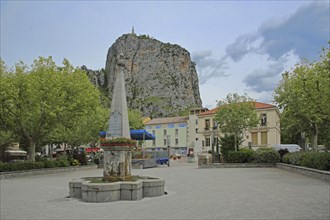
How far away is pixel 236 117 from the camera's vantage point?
3716 cm

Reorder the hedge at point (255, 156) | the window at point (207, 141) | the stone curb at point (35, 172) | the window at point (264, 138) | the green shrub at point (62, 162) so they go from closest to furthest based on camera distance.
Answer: the stone curb at point (35, 172), the green shrub at point (62, 162), the hedge at point (255, 156), the window at point (264, 138), the window at point (207, 141)

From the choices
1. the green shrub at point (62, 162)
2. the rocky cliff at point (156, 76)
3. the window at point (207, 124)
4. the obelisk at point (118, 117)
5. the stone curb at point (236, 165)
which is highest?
the rocky cliff at point (156, 76)

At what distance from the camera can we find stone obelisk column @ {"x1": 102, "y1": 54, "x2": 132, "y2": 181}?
469 inches

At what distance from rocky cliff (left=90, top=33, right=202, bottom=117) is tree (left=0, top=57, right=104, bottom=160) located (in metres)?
91.8

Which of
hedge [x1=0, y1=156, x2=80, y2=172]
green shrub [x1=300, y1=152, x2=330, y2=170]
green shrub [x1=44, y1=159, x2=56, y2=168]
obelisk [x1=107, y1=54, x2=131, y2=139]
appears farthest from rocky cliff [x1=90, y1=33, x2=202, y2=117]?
obelisk [x1=107, y1=54, x2=131, y2=139]

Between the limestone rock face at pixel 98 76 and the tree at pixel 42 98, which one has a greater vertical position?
the limestone rock face at pixel 98 76

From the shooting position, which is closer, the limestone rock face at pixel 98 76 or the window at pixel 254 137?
the window at pixel 254 137

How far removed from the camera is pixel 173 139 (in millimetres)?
78188

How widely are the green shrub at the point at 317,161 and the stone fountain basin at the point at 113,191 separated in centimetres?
970

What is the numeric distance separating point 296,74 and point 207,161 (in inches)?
451

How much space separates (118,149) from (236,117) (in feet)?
88.1

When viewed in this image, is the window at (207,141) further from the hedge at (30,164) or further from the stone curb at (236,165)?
the hedge at (30,164)

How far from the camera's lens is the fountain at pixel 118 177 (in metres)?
10.5

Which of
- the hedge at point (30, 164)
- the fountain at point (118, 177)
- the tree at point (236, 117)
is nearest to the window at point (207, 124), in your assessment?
the tree at point (236, 117)
